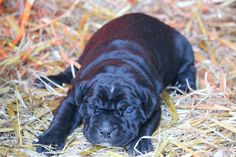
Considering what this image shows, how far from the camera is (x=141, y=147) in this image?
16.2 ft

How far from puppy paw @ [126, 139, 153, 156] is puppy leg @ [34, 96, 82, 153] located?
56 cm

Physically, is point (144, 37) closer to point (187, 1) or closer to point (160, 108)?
point (160, 108)

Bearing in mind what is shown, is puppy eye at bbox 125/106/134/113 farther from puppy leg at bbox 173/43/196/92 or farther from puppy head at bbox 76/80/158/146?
puppy leg at bbox 173/43/196/92

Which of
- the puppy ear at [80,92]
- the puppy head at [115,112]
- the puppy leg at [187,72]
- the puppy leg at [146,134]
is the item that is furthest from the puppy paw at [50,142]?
the puppy leg at [187,72]

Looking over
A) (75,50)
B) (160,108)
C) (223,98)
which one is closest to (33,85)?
(75,50)

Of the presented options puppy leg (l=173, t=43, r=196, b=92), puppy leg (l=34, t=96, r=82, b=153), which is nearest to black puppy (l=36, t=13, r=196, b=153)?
puppy leg (l=34, t=96, r=82, b=153)

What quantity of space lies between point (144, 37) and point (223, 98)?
3.16ft

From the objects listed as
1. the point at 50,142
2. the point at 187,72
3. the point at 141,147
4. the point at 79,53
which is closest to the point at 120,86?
the point at 141,147

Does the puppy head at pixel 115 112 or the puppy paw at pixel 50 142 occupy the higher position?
the puppy head at pixel 115 112

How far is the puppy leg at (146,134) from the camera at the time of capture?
4922 mm

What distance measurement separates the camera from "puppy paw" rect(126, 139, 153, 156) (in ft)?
16.1

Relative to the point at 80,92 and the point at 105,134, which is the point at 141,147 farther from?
the point at 80,92

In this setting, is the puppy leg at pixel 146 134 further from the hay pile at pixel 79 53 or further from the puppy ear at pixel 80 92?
the puppy ear at pixel 80 92

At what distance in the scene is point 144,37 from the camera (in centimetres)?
581
